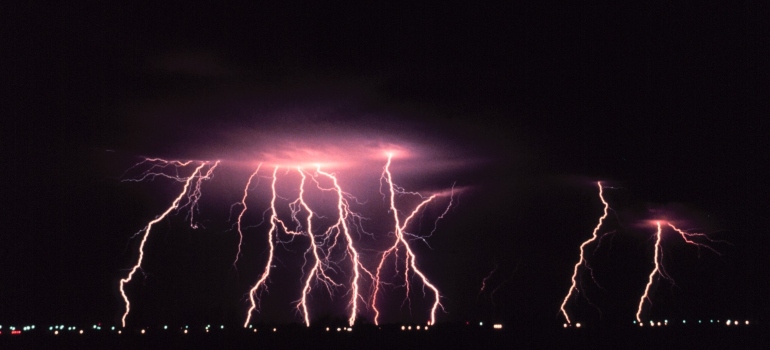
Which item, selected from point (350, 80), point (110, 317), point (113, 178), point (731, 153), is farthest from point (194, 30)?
point (731, 153)

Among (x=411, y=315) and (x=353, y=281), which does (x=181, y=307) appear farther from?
(x=411, y=315)

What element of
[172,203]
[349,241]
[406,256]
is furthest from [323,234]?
[172,203]

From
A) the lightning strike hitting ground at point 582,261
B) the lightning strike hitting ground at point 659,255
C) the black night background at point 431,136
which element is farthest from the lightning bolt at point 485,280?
the lightning strike hitting ground at point 659,255

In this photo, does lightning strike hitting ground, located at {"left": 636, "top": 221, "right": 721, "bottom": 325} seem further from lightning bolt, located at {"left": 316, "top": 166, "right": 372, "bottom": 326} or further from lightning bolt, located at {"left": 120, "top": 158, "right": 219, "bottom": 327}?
lightning bolt, located at {"left": 120, "top": 158, "right": 219, "bottom": 327}

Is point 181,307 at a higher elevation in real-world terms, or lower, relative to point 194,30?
lower

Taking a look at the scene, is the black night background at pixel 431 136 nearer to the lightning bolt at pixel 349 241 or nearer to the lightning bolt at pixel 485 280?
the lightning bolt at pixel 485 280

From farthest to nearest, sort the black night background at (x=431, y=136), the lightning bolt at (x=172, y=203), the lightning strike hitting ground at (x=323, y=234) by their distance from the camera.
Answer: the lightning strike hitting ground at (x=323, y=234) < the lightning bolt at (x=172, y=203) < the black night background at (x=431, y=136)

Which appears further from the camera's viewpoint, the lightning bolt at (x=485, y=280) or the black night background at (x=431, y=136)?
the lightning bolt at (x=485, y=280)

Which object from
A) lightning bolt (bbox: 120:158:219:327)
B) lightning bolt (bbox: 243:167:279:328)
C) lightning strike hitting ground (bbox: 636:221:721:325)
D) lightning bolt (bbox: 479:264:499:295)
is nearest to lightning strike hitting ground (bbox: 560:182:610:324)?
lightning strike hitting ground (bbox: 636:221:721:325)

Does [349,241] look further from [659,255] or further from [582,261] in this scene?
[659,255]
